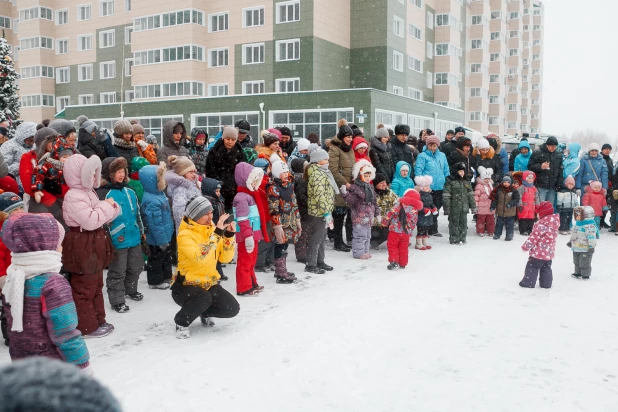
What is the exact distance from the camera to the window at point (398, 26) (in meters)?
37.1

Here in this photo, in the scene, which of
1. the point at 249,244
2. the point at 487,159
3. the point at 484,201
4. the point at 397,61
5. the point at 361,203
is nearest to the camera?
the point at 249,244

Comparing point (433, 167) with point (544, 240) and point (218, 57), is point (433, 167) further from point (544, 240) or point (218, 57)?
point (218, 57)

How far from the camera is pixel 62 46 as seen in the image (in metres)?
46.2

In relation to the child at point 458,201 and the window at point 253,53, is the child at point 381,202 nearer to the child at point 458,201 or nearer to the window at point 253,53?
the child at point 458,201

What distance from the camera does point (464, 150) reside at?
39.5 feet

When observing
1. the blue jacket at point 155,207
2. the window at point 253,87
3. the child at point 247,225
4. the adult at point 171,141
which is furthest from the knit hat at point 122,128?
the window at point 253,87

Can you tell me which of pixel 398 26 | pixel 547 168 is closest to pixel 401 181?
pixel 547 168

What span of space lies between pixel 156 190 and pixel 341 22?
32029 mm

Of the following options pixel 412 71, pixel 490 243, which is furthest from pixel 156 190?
pixel 412 71

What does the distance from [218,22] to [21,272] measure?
119 ft

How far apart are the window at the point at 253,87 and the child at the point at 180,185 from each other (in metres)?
29.3

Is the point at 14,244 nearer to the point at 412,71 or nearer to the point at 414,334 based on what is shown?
the point at 414,334

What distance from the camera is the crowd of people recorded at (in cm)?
389

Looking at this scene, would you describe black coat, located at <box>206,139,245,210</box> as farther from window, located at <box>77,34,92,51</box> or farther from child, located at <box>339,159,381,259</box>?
window, located at <box>77,34,92,51</box>
